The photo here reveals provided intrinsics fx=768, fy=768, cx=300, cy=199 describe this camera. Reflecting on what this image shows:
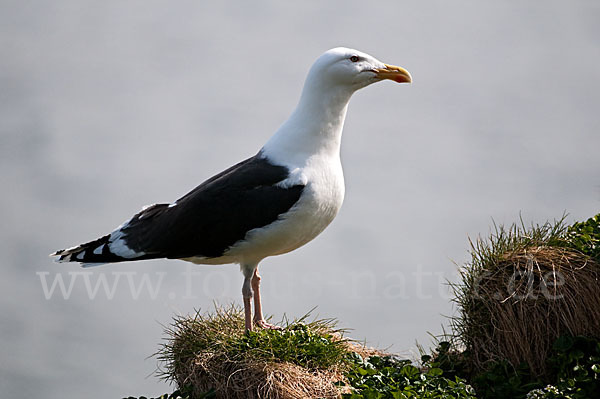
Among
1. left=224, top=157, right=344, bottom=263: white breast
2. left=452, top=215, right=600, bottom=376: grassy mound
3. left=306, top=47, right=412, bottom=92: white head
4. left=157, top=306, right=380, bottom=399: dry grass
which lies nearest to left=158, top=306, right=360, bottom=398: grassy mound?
left=157, top=306, right=380, bottom=399: dry grass

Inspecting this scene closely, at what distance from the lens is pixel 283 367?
18.3 feet

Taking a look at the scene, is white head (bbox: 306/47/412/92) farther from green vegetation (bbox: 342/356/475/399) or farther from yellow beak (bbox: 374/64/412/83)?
green vegetation (bbox: 342/356/475/399)

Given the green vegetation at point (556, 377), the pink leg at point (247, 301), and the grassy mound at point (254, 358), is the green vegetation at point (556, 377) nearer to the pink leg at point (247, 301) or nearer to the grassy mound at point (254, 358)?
the grassy mound at point (254, 358)

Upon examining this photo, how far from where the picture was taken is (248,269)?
6.02m

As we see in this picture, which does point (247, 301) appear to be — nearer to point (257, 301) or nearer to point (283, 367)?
point (257, 301)

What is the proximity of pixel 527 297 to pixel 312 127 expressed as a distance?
215 centimetres

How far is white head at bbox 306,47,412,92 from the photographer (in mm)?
5961

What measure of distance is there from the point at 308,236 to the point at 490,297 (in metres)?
1.56

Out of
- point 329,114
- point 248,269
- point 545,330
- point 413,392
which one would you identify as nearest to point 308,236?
point 248,269

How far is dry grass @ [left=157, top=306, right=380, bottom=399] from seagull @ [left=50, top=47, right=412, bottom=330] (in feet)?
0.90

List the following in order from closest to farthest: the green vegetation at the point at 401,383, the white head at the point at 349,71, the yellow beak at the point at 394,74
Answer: the green vegetation at the point at 401,383, the white head at the point at 349,71, the yellow beak at the point at 394,74

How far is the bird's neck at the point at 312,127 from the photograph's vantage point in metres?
5.98

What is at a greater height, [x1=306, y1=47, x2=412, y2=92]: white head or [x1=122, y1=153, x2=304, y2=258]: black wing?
[x1=306, y1=47, x2=412, y2=92]: white head

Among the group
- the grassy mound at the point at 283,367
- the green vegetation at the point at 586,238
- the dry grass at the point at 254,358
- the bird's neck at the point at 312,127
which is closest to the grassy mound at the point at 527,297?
the green vegetation at the point at 586,238
